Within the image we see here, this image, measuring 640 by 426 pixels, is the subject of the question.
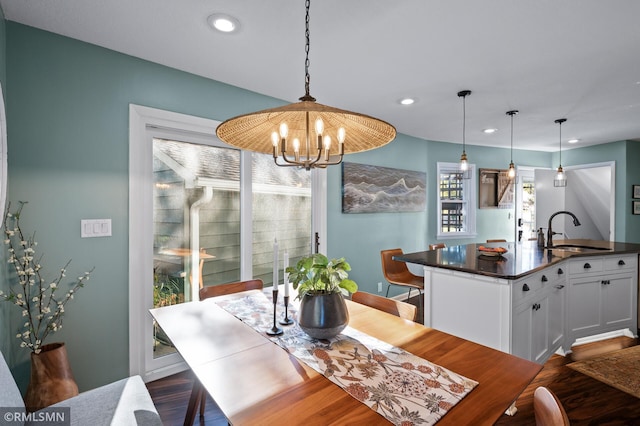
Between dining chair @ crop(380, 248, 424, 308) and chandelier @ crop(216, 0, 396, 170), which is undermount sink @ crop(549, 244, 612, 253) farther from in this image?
chandelier @ crop(216, 0, 396, 170)

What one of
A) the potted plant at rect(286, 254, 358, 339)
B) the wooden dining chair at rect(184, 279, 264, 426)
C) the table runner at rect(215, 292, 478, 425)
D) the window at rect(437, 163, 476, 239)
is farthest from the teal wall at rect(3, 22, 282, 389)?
the window at rect(437, 163, 476, 239)

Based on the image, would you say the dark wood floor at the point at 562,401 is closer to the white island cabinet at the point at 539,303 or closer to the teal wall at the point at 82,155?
the white island cabinet at the point at 539,303

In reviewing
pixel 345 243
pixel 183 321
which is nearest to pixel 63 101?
pixel 183 321

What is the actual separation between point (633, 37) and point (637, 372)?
8.27 feet

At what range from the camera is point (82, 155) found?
202cm

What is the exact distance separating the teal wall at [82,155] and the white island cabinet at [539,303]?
2.38m

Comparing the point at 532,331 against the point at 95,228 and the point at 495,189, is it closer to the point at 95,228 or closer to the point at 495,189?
the point at 95,228

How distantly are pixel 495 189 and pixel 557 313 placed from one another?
3.58 m

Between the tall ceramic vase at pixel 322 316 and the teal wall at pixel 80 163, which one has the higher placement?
the teal wall at pixel 80 163

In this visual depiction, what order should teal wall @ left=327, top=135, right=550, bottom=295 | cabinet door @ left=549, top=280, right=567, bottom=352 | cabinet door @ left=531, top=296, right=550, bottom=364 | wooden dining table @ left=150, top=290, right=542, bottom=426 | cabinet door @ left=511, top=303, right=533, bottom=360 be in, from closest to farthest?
wooden dining table @ left=150, top=290, right=542, bottom=426 → cabinet door @ left=511, top=303, right=533, bottom=360 → cabinet door @ left=531, top=296, right=550, bottom=364 → cabinet door @ left=549, top=280, right=567, bottom=352 → teal wall @ left=327, top=135, right=550, bottom=295

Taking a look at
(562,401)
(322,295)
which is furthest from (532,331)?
(322,295)

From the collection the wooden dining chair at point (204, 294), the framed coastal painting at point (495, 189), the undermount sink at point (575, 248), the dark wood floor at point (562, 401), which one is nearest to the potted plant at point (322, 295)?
the wooden dining chair at point (204, 294)

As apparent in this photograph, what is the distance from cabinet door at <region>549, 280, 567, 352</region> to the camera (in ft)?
8.05

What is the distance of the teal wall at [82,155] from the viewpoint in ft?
6.04
